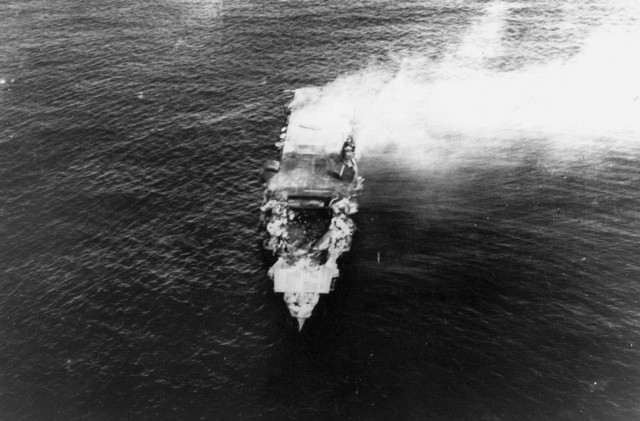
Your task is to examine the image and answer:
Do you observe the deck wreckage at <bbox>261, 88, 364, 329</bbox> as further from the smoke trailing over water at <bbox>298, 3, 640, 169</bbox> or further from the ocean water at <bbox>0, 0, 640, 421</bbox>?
the smoke trailing over water at <bbox>298, 3, 640, 169</bbox>

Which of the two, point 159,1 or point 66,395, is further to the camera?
point 159,1

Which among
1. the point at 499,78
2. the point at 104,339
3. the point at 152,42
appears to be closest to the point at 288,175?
the point at 104,339

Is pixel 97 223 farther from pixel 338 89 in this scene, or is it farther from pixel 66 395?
pixel 338 89

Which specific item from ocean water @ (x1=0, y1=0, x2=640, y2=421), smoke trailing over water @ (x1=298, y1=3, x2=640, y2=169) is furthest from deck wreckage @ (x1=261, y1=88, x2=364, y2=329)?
smoke trailing over water @ (x1=298, y1=3, x2=640, y2=169)

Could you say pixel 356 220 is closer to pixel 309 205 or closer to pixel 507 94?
pixel 309 205

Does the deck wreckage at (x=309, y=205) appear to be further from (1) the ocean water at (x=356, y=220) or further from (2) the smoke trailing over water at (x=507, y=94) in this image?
(2) the smoke trailing over water at (x=507, y=94)

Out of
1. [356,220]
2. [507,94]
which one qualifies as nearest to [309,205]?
[356,220]
